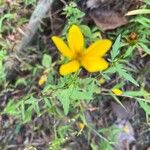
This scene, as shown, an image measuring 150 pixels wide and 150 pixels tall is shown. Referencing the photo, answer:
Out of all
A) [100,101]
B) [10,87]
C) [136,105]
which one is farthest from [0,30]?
[136,105]

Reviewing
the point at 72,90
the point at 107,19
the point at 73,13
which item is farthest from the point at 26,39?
the point at 72,90

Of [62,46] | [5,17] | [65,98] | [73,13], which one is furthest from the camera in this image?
[5,17]

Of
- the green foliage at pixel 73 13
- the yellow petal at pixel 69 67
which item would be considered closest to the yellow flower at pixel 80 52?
the yellow petal at pixel 69 67

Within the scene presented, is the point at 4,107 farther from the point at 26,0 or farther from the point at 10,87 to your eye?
the point at 26,0

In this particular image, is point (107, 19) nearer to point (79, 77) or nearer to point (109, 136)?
point (79, 77)

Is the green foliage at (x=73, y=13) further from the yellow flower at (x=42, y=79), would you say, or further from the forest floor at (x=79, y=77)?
the yellow flower at (x=42, y=79)

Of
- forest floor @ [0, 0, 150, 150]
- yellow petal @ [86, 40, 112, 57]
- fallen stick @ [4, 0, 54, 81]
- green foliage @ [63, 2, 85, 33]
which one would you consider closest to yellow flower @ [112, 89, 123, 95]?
forest floor @ [0, 0, 150, 150]

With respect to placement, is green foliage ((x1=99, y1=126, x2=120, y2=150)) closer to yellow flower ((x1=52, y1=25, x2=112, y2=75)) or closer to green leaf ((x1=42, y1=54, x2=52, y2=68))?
green leaf ((x1=42, y1=54, x2=52, y2=68))
